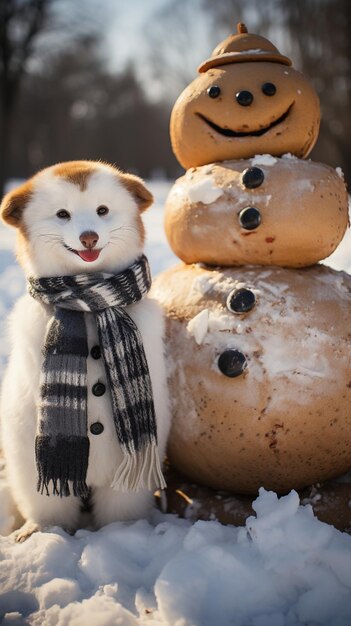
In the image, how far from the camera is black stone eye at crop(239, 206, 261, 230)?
1.87m

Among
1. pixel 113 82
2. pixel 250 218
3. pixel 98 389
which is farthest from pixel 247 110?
pixel 113 82

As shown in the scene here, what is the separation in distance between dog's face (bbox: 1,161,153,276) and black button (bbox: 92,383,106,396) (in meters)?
0.41

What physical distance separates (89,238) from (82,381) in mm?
485

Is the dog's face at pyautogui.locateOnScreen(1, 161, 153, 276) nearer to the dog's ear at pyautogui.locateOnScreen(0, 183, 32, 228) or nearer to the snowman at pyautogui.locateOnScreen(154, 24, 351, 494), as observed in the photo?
the dog's ear at pyautogui.locateOnScreen(0, 183, 32, 228)

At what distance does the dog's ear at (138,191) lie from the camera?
1.89 metres

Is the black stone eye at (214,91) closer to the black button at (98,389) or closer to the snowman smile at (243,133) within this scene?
the snowman smile at (243,133)

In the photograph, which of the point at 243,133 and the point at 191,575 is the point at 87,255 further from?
the point at 191,575

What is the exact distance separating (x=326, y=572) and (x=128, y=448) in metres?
0.72

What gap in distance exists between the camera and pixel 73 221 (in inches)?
67.2

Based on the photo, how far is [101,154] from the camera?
2442 centimetres

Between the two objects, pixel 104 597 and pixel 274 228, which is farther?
pixel 274 228

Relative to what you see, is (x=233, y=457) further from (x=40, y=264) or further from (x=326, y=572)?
(x=40, y=264)

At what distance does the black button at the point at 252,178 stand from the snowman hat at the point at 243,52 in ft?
1.87

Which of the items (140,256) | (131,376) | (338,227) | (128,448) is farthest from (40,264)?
(338,227)
